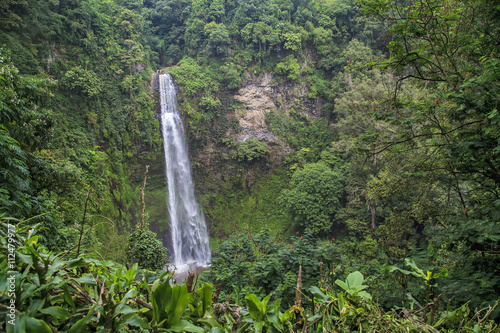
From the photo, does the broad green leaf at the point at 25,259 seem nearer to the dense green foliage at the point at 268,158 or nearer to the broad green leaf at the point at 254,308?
the dense green foliage at the point at 268,158

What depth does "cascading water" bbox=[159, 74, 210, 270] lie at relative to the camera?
13031mm

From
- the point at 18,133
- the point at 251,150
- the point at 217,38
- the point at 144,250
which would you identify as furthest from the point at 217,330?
the point at 217,38

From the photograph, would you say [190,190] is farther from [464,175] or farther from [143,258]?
[464,175]

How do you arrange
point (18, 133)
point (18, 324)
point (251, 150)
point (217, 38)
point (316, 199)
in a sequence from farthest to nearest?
1. point (217, 38)
2. point (251, 150)
3. point (316, 199)
4. point (18, 133)
5. point (18, 324)

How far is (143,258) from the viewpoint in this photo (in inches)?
200

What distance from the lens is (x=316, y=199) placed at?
39.3ft

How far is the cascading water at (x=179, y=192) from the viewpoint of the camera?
13.0 m

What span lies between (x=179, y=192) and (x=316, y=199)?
266 inches

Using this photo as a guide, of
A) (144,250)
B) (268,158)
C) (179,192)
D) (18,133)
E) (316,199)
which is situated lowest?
(316,199)

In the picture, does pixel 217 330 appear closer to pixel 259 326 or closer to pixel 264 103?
pixel 259 326

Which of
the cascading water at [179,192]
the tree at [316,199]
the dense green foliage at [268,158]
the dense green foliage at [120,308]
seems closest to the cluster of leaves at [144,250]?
the dense green foliage at [268,158]

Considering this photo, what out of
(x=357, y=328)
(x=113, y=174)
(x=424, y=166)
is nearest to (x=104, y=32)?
(x=113, y=174)

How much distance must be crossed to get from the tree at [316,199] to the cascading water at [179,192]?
4.81 metres

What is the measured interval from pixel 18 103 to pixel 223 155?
38.2 feet
